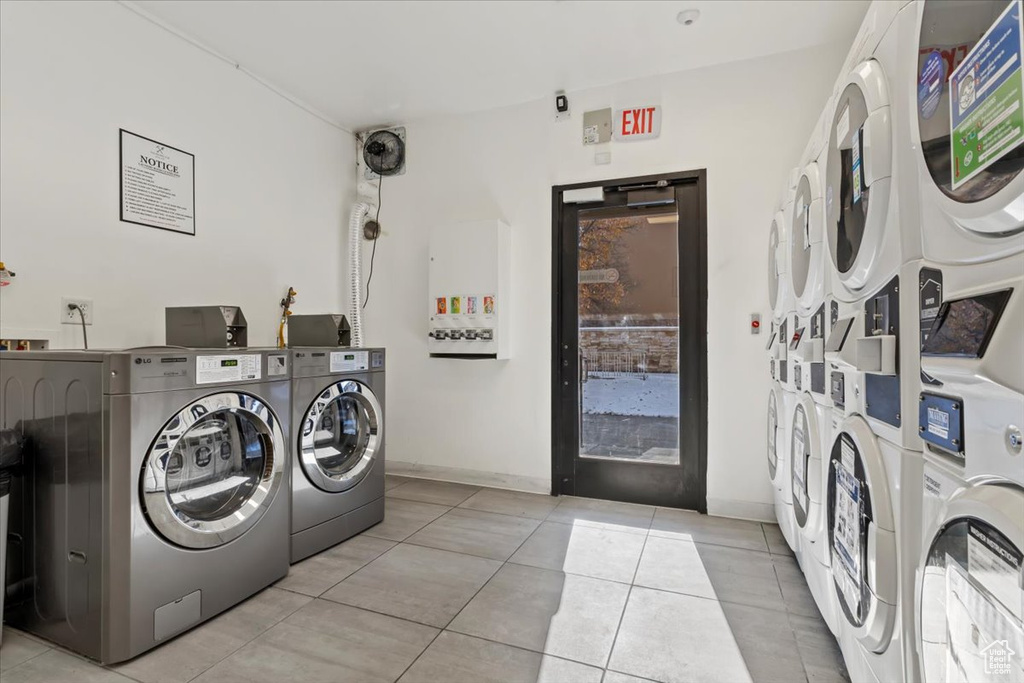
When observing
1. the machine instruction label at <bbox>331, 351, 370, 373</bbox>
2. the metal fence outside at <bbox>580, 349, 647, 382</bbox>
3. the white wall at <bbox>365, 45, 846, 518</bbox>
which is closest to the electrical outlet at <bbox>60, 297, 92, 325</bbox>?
the machine instruction label at <bbox>331, 351, 370, 373</bbox>

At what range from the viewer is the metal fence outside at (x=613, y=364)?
3.20 metres

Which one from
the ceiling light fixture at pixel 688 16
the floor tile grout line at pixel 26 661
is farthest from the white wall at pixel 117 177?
the ceiling light fixture at pixel 688 16

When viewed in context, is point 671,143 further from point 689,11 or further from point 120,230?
point 120,230

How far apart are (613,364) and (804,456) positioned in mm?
1606

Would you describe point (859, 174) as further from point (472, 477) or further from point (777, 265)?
point (472, 477)

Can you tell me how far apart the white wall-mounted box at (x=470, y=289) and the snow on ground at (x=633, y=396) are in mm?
708

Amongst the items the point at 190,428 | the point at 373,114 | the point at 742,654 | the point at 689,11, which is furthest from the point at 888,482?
the point at 373,114

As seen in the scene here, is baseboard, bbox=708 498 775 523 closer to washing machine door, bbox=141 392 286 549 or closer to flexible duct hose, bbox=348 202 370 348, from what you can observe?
washing machine door, bbox=141 392 286 549

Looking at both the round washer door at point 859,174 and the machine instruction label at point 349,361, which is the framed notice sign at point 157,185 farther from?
the round washer door at point 859,174

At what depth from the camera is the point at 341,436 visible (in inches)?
101

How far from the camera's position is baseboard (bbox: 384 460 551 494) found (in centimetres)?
340

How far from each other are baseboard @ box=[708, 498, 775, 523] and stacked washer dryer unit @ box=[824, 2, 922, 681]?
1.62 meters

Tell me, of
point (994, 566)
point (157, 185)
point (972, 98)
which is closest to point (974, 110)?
point (972, 98)

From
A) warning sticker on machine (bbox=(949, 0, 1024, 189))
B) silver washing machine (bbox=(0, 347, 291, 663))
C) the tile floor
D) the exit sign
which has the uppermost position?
the exit sign
